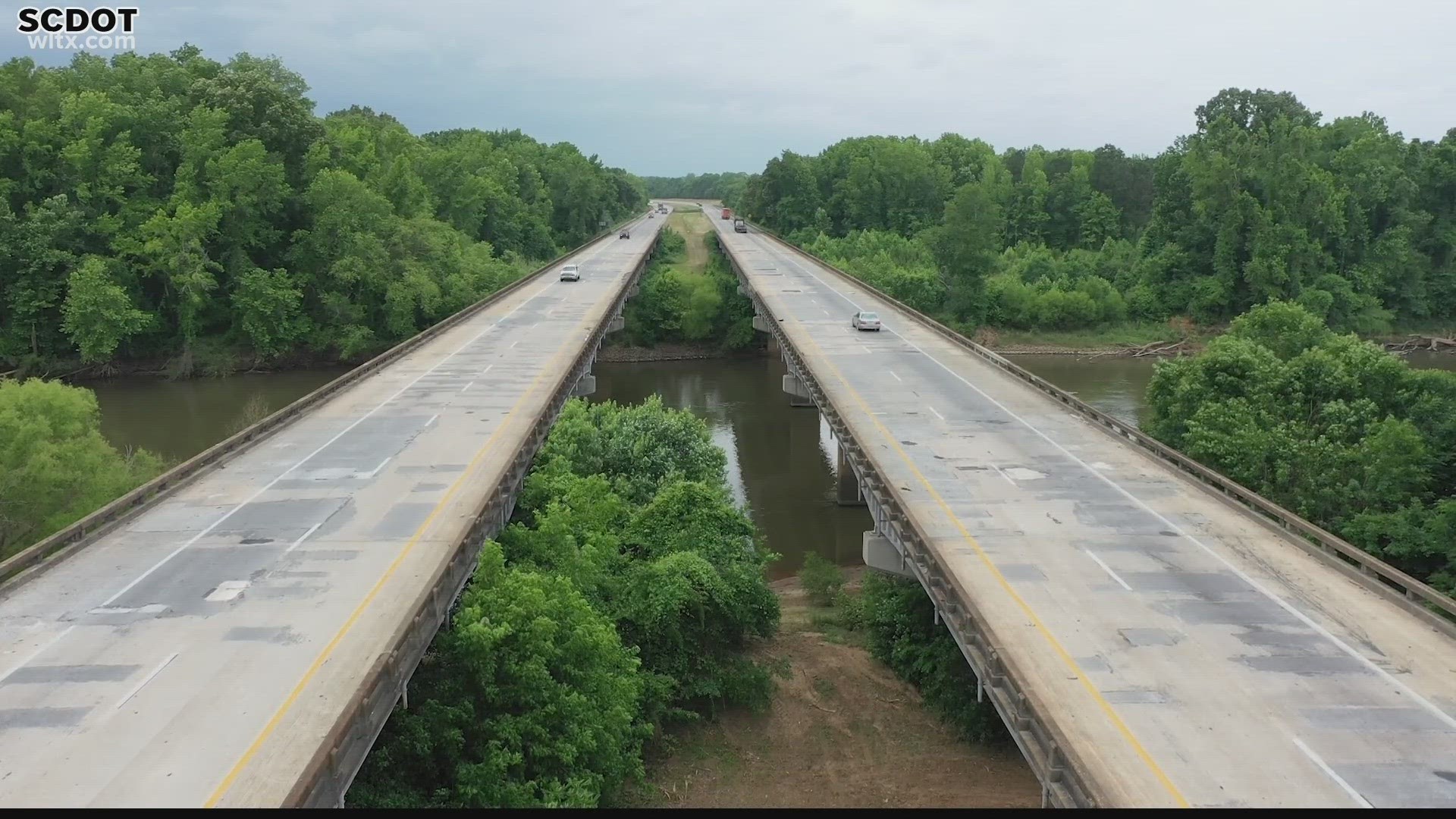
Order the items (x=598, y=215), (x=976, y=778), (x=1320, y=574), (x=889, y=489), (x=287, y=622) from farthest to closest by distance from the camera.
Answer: (x=598, y=215), (x=889, y=489), (x=976, y=778), (x=1320, y=574), (x=287, y=622)

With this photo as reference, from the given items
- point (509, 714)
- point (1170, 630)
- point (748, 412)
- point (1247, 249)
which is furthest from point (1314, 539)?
point (1247, 249)

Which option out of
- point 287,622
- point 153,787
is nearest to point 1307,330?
point 287,622

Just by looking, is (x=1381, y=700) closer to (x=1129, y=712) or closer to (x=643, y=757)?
(x=1129, y=712)

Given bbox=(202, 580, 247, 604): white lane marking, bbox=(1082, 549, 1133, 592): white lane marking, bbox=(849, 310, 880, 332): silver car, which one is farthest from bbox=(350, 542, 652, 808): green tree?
bbox=(849, 310, 880, 332): silver car

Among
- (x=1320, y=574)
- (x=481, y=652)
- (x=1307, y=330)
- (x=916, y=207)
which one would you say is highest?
(x=916, y=207)

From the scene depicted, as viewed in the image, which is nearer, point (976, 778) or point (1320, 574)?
point (1320, 574)

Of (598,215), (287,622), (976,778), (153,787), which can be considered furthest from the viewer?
(598,215)
